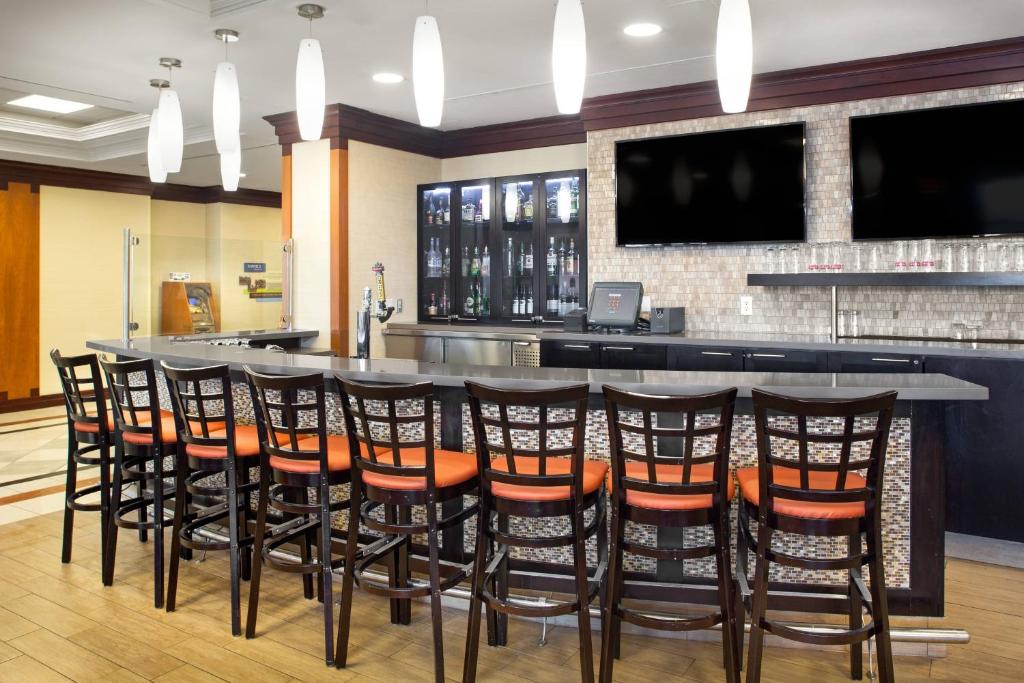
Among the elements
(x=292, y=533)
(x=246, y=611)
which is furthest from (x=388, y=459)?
(x=246, y=611)

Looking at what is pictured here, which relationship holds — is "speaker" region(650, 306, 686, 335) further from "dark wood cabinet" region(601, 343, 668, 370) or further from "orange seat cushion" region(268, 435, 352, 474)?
"orange seat cushion" region(268, 435, 352, 474)

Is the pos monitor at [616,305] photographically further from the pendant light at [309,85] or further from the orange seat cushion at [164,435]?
the orange seat cushion at [164,435]

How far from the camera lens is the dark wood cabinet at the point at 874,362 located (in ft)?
14.3

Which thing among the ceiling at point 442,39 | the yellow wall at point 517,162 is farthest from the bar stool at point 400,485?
the yellow wall at point 517,162

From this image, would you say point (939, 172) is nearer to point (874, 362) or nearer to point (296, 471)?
point (874, 362)

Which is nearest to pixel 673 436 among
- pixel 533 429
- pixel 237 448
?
pixel 533 429

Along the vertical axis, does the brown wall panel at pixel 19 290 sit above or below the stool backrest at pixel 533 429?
above

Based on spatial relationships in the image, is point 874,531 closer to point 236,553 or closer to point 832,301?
point 236,553

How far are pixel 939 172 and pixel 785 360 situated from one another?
60.5 inches

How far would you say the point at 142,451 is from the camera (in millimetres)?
3549

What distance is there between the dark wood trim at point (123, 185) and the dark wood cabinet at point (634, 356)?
7.04m

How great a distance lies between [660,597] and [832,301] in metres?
3.04

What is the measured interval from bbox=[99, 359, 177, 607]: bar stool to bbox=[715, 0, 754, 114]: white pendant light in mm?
2617

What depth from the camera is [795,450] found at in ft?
9.50
